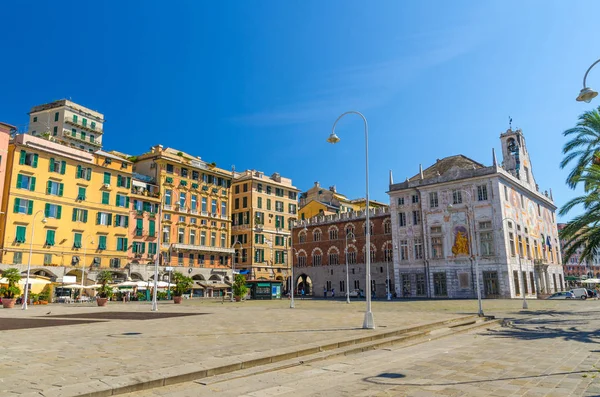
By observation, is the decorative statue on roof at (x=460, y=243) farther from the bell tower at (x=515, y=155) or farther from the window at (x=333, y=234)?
the window at (x=333, y=234)

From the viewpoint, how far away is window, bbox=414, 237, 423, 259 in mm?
52294

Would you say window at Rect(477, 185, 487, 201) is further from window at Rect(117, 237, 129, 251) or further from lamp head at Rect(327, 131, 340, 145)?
window at Rect(117, 237, 129, 251)

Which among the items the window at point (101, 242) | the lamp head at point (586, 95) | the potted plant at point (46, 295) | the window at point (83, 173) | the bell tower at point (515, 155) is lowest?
the potted plant at point (46, 295)

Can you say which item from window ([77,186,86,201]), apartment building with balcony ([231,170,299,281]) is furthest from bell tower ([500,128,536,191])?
window ([77,186,86,201])

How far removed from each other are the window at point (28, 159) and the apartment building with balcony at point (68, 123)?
22.1 meters


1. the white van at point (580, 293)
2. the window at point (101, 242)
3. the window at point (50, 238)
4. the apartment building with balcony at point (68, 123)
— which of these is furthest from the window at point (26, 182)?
the white van at point (580, 293)

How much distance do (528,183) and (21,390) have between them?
60832 mm

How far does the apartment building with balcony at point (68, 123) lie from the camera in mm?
67312

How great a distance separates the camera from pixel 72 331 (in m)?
15.1

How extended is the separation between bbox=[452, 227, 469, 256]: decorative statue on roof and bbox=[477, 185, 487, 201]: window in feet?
13.5

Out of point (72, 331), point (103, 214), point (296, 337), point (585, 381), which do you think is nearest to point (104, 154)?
point (103, 214)

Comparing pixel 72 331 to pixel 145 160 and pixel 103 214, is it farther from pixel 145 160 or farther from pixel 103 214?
pixel 145 160

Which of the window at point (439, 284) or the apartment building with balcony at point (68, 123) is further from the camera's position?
the apartment building with balcony at point (68, 123)

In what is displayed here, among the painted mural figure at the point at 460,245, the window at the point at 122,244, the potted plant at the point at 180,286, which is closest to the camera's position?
the potted plant at the point at 180,286
